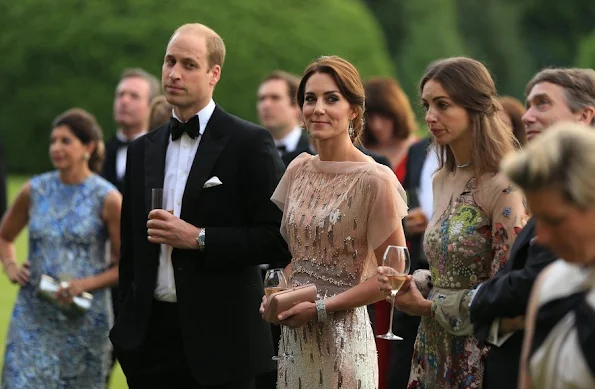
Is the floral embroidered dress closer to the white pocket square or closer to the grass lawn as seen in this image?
the white pocket square

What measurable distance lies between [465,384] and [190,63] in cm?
220

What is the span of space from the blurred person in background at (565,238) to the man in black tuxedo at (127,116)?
720cm

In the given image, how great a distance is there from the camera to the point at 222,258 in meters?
6.03

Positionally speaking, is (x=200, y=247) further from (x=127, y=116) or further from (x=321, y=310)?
(x=127, y=116)

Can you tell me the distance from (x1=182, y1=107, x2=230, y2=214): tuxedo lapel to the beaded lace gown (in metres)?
0.67

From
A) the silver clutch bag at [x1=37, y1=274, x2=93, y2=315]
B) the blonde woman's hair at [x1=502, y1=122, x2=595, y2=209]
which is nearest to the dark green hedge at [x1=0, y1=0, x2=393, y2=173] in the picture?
the silver clutch bag at [x1=37, y1=274, x2=93, y2=315]

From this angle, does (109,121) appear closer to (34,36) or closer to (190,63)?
(34,36)

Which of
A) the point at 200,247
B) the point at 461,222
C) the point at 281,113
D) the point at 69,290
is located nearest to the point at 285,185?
the point at 200,247

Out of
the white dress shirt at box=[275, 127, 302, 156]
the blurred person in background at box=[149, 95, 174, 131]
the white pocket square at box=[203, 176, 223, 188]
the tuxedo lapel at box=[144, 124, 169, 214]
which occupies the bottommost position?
the white pocket square at box=[203, 176, 223, 188]

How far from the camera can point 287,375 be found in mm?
5602

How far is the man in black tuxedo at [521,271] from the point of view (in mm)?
4379

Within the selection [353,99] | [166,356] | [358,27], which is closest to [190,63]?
[353,99]

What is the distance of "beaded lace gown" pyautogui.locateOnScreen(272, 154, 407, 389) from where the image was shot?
543 centimetres

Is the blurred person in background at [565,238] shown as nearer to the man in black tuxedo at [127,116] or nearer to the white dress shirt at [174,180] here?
the white dress shirt at [174,180]
